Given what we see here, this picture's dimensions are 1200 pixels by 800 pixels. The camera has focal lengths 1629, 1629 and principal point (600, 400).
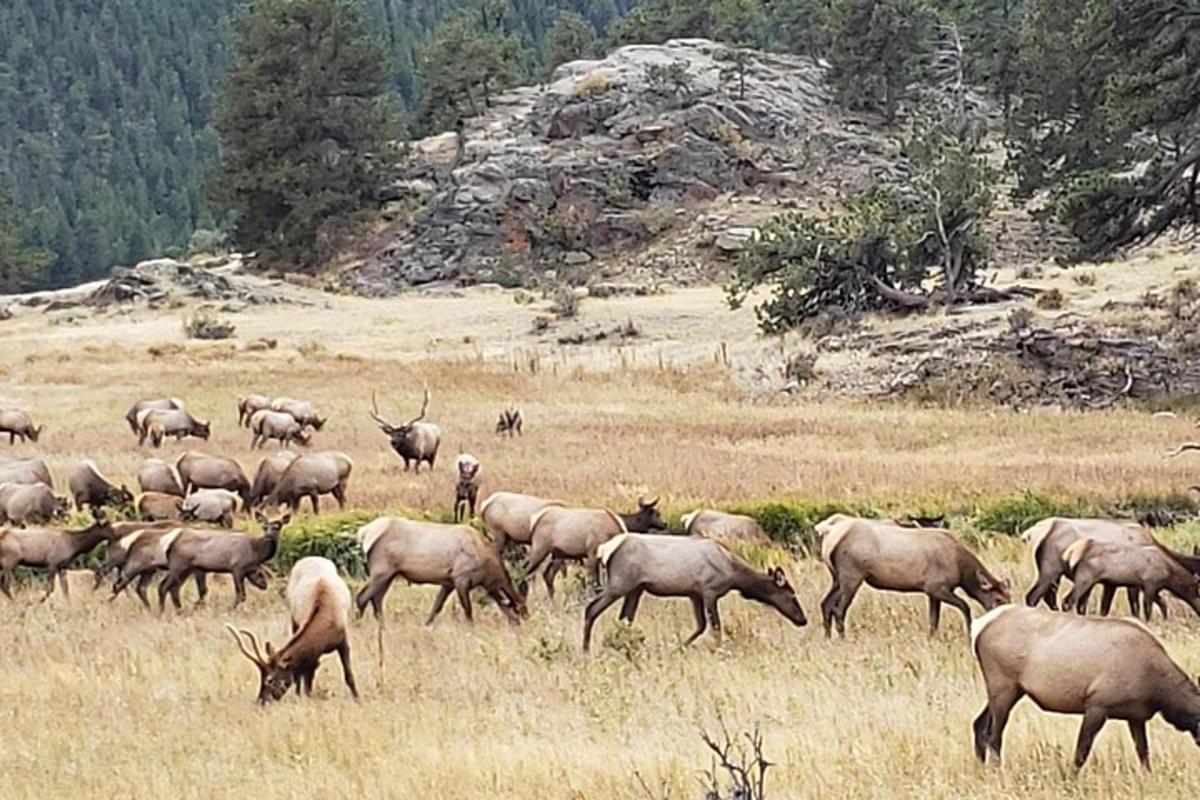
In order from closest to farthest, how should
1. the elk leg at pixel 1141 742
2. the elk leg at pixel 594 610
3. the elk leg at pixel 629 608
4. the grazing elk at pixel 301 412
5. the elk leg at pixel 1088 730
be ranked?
the elk leg at pixel 1088 730, the elk leg at pixel 1141 742, the elk leg at pixel 594 610, the elk leg at pixel 629 608, the grazing elk at pixel 301 412

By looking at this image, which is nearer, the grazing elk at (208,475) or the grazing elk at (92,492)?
the grazing elk at (92,492)

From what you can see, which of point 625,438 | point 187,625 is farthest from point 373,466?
point 187,625

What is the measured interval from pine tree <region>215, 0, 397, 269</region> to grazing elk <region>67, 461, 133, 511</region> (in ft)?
180

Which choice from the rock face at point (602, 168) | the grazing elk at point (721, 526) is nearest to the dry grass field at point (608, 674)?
the grazing elk at point (721, 526)

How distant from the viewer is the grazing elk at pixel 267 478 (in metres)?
23.8

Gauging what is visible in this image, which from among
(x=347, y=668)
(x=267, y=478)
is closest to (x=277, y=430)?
(x=267, y=478)

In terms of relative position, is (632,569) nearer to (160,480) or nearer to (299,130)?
(160,480)

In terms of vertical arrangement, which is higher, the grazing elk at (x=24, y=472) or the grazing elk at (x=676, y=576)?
the grazing elk at (x=676, y=576)

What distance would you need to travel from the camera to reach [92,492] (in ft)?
76.2

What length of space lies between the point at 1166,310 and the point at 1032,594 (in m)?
27.0

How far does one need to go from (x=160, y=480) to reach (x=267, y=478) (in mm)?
1870

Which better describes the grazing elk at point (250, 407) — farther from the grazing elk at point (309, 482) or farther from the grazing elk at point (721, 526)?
the grazing elk at point (721, 526)

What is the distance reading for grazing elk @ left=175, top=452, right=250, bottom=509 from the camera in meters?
24.3

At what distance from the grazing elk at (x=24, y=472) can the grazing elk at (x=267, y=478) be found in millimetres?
2929
